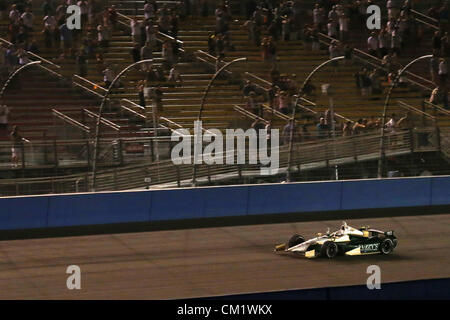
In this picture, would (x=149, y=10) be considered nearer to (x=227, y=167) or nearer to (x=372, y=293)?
(x=227, y=167)

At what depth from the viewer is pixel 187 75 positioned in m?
28.4

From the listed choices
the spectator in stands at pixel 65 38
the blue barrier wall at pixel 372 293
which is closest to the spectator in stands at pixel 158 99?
the spectator in stands at pixel 65 38

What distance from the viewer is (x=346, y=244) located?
18000 millimetres

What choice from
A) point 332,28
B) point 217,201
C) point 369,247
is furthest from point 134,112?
point 332,28

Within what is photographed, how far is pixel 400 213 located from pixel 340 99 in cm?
585

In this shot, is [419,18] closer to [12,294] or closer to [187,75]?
[187,75]

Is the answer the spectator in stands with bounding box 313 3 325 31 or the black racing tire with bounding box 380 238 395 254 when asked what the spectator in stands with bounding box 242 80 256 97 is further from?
the black racing tire with bounding box 380 238 395 254

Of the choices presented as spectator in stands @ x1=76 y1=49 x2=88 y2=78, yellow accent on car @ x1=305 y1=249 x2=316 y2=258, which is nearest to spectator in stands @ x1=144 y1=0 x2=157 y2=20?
spectator in stands @ x1=76 y1=49 x2=88 y2=78

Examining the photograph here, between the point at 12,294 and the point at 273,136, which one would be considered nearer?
the point at 12,294

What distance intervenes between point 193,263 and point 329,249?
2332mm

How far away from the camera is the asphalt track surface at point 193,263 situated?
→ 15844 millimetres

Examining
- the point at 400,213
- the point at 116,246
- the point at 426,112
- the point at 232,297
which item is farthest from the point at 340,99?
the point at 232,297

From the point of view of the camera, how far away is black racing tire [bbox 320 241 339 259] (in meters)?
17.9
